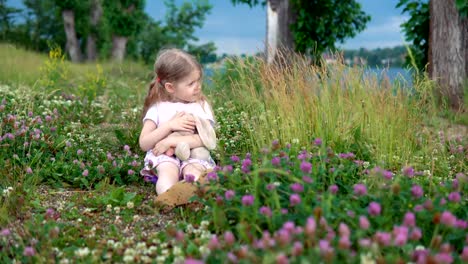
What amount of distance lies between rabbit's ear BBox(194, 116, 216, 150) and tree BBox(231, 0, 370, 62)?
726 centimetres

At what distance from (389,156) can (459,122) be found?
11.6 feet

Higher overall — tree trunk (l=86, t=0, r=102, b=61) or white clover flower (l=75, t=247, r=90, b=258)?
tree trunk (l=86, t=0, r=102, b=61)

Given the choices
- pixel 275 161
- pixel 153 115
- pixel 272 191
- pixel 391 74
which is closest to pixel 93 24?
pixel 391 74

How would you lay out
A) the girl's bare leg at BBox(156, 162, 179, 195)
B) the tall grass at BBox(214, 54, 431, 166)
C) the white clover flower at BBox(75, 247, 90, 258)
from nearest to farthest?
the white clover flower at BBox(75, 247, 90, 258) < the girl's bare leg at BBox(156, 162, 179, 195) < the tall grass at BBox(214, 54, 431, 166)

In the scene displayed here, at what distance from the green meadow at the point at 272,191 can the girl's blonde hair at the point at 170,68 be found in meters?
0.62

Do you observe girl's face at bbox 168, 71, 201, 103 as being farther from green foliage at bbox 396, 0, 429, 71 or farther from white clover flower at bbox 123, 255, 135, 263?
green foliage at bbox 396, 0, 429, 71

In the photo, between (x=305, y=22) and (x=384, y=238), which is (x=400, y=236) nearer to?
(x=384, y=238)

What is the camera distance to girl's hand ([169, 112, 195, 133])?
14.3 ft

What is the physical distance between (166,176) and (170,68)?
31.3 inches

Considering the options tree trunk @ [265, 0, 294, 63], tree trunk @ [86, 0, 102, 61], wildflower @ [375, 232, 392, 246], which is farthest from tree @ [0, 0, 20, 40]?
wildflower @ [375, 232, 392, 246]

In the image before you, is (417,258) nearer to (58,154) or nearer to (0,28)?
(58,154)

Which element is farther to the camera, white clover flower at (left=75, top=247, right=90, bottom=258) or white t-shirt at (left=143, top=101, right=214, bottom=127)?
white t-shirt at (left=143, top=101, right=214, bottom=127)

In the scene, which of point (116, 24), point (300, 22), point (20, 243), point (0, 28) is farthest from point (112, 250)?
point (0, 28)

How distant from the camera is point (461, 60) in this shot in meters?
8.38
